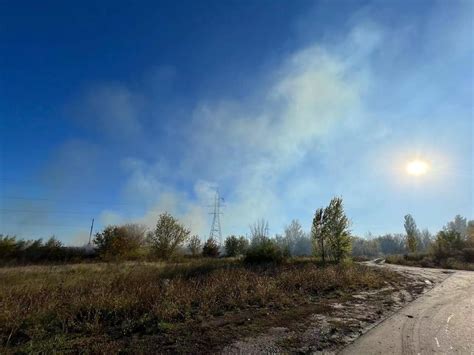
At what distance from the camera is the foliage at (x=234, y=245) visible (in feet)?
149

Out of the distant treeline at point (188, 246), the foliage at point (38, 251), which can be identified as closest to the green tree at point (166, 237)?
the distant treeline at point (188, 246)

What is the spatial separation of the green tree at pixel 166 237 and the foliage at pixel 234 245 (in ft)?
36.4

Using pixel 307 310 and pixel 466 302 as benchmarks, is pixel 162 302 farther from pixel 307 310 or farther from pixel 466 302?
pixel 466 302

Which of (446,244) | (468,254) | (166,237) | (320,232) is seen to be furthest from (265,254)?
(446,244)

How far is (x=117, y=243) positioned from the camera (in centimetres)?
3331

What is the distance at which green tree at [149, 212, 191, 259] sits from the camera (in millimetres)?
35469

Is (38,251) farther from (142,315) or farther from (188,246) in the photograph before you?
(142,315)

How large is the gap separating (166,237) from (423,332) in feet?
108

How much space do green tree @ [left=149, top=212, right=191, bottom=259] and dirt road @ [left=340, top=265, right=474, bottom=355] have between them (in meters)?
30.5

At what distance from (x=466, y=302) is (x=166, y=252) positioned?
31153 mm

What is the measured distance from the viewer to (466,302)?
10.3 meters

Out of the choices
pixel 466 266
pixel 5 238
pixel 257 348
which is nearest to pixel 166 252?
pixel 5 238

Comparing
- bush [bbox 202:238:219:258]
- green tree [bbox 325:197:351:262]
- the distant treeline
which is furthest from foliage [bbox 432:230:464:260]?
bush [bbox 202:238:219:258]

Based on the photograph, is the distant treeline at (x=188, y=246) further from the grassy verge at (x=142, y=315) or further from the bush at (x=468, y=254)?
the grassy verge at (x=142, y=315)
